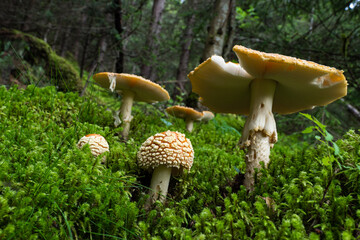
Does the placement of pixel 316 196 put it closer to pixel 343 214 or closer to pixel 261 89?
pixel 343 214

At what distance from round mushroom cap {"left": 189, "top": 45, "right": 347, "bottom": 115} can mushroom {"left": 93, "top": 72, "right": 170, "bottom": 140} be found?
3.16ft

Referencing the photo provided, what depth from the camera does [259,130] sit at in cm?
213

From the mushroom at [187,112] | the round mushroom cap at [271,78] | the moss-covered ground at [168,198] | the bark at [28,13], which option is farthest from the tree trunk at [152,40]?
the bark at [28,13]

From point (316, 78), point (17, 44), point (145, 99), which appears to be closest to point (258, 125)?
point (316, 78)

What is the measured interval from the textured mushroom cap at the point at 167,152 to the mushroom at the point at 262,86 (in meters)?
0.57

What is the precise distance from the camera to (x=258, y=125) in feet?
6.95

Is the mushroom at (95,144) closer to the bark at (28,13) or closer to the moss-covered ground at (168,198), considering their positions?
the moss-covered ground at (168,198)

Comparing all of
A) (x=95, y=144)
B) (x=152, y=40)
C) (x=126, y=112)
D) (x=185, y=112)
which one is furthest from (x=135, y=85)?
(x=152, y=40)

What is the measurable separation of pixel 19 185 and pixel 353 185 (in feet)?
7.67

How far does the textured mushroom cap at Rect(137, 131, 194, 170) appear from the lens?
1.95m

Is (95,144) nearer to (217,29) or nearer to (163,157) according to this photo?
(163,157)

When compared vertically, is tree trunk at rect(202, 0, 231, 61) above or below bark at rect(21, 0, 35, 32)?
below

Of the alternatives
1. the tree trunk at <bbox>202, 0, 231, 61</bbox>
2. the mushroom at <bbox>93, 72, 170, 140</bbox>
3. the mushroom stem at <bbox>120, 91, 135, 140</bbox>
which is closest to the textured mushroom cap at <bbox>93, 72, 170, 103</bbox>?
the mushroom at <bbox>93, 72, 170, 140</bbox>

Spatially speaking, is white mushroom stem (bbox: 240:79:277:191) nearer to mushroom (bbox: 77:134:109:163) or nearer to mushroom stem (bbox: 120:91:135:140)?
mushroom (bbox: 77:134:109:163)
